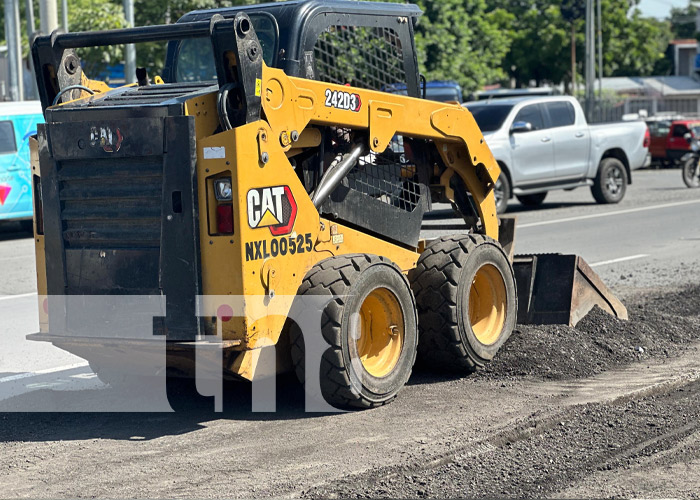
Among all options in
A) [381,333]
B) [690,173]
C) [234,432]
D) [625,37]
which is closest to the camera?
[234,432]

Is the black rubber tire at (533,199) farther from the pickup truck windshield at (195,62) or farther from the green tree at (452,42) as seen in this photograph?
the green tree at (452,42)

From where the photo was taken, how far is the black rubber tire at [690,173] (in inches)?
999

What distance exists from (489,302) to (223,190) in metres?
2.59

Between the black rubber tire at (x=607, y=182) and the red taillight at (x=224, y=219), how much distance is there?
16.3 meters

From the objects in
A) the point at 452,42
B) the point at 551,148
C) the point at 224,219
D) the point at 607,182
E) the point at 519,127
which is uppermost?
the point at 452,42

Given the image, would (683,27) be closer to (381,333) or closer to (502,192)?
(502,192)

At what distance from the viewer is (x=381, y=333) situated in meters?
6.70

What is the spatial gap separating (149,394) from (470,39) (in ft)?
115

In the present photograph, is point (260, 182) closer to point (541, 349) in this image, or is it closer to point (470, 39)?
point (541, 349)

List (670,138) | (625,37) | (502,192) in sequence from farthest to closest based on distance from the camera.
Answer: (625,37), (670,138), (502,192)

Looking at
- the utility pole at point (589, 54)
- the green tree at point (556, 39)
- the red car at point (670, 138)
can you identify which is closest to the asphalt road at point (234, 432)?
the red car at point (670, 138)

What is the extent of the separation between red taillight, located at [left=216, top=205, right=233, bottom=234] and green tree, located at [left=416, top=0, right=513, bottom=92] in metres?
29.6

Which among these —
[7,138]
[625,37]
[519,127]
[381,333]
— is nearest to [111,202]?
[381,333]

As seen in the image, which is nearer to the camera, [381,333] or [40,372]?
[381,333]
